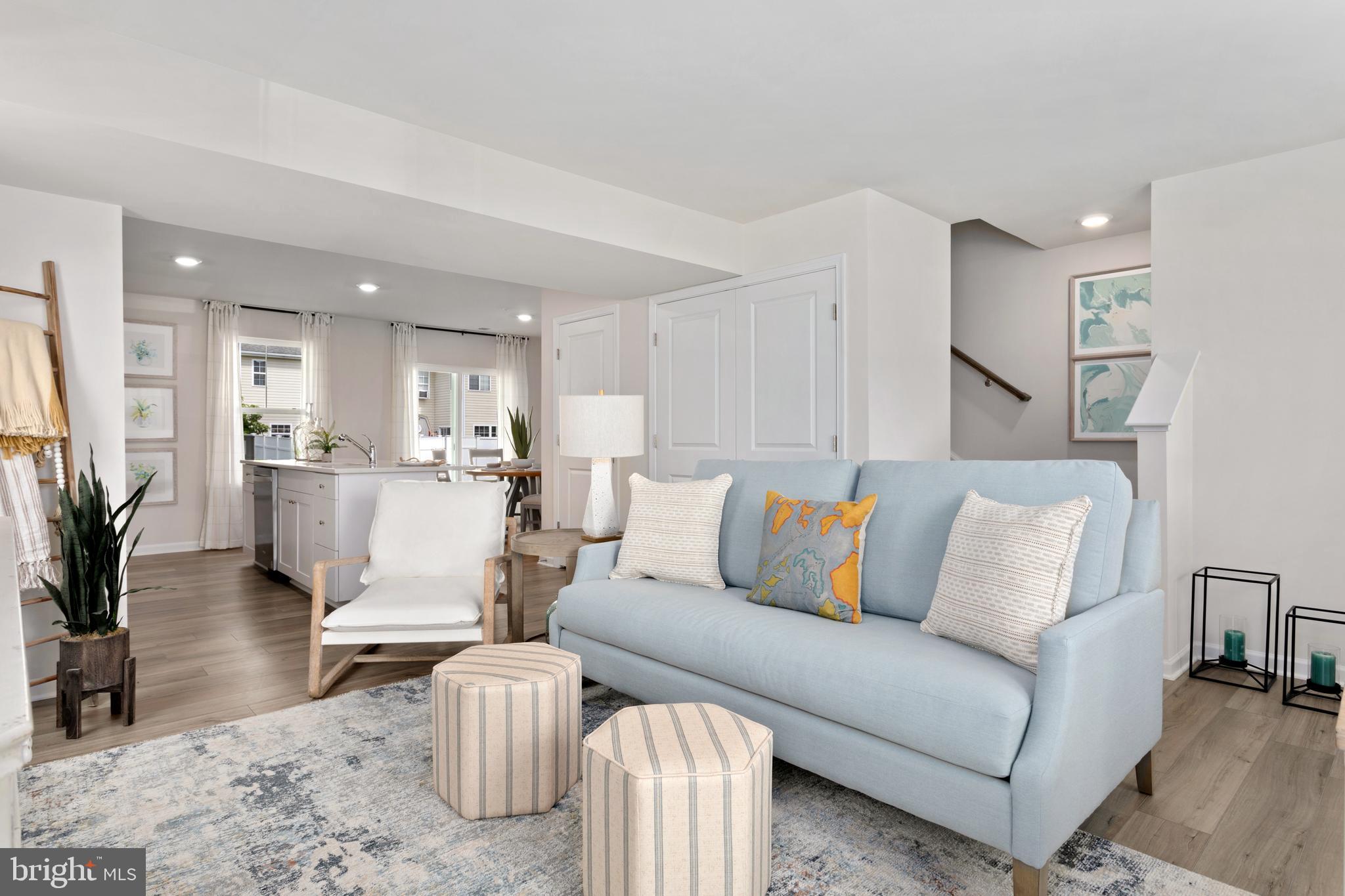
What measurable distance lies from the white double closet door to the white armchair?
4.90 ft

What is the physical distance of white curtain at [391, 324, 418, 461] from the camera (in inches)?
316

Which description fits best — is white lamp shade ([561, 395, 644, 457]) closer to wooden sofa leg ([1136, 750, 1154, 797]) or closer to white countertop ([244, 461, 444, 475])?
white countertop ([244, 461, 444, 475])

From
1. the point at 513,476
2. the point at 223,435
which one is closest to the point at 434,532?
the point at 513,476

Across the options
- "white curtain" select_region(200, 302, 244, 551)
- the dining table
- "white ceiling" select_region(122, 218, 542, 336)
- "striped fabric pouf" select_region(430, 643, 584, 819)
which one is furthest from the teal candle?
"white curtain" select_region(200, 302, 244, 551)

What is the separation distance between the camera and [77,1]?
7.04ft

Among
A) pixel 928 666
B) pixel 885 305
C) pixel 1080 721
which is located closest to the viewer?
pixel 1080 721

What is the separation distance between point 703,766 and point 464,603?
5.50 feet

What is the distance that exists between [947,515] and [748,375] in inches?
87.8

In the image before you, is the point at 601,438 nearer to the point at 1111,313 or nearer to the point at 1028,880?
the point at 1028,880

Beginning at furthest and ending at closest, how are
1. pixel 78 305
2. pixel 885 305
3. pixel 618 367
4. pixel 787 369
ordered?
pixel 618 367, pixel 787 369, pixel 885 305, pixel 78 305

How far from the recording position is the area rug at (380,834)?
5.53 ft

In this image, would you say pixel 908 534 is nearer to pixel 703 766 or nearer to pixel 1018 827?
pixel 1018 827

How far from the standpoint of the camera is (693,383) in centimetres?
472

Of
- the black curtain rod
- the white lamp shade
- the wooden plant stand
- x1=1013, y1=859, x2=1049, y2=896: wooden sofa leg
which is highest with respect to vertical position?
the black curtain rod
